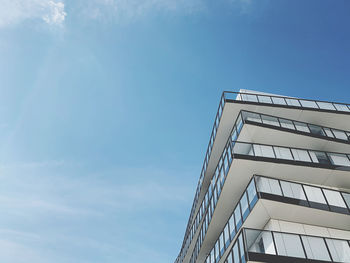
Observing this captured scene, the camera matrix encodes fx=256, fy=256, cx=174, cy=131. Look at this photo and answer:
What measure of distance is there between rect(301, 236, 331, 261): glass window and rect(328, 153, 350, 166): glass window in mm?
6663

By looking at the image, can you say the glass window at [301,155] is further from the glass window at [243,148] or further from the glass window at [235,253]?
the glass window at [235,253]

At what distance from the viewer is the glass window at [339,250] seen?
33.8 feet

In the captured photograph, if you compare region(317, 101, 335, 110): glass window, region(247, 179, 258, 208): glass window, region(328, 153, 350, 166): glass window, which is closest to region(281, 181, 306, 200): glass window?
region(247, 179, 258, 208): glass window

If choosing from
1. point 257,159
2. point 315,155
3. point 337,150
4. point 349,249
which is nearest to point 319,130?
point 337,150

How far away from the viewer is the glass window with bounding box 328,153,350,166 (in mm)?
15547

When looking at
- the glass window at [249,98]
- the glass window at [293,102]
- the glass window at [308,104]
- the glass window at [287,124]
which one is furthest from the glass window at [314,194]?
the glass window at [308,104]

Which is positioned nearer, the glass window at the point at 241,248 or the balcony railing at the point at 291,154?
the glass window at the point at 241,248

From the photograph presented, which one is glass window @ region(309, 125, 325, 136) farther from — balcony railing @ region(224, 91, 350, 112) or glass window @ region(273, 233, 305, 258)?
glass window @ region(273, 233, 305, 258)

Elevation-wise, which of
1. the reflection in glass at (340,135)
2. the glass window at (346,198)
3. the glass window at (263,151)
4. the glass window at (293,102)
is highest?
the glass window at (293,102)

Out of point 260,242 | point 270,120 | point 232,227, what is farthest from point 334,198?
point 270,120

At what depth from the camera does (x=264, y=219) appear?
13.2 metres

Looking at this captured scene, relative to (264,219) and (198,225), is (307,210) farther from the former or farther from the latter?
(198,225)

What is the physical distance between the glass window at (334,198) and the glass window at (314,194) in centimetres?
30

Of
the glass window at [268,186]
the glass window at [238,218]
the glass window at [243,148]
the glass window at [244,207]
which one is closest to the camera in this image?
the glass window at [268,186]
